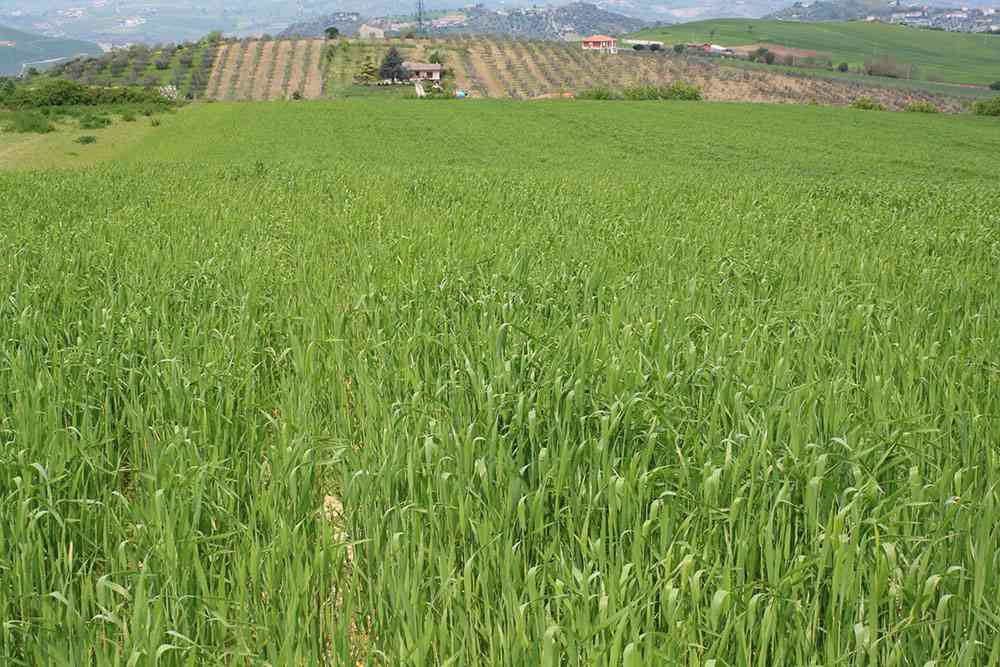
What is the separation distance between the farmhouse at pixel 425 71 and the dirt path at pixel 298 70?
46.9ft

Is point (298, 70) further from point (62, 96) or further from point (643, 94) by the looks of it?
point (62, 96)

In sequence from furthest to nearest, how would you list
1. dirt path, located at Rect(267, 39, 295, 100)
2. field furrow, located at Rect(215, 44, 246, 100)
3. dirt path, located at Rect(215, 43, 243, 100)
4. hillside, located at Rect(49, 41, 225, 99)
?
dirt path, located at Rect(267, 39, 295, 100), hillside, located at Rect(49, 41, 225, 99), dirt path, located at Rect(215, 43, 243, 100), field furrow, located at Rect(215, 44, 246, 100)

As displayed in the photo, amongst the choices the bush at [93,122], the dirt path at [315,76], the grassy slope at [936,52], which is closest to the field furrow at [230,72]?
the dirt path at [315,76]

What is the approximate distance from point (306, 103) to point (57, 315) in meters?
57.4

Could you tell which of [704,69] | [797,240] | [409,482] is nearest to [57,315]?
[409,482]

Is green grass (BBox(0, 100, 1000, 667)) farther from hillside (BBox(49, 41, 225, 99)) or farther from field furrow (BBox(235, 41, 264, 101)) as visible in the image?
field furrow (BBox(235, 41, 264, 101))

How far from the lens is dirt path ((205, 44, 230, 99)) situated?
9992 centimetres

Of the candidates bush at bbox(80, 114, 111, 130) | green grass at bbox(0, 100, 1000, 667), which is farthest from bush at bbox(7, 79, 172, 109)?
green grass at bbox(0, 100, 1000, 667)

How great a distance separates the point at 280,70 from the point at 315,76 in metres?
6.51

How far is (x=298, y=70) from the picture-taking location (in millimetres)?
115375

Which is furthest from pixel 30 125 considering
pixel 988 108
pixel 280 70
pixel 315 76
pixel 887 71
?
pixel 887 71

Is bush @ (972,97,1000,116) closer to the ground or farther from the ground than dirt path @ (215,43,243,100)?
closer to the ground

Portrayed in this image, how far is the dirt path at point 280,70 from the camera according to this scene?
102206 mm

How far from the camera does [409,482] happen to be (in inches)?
119
